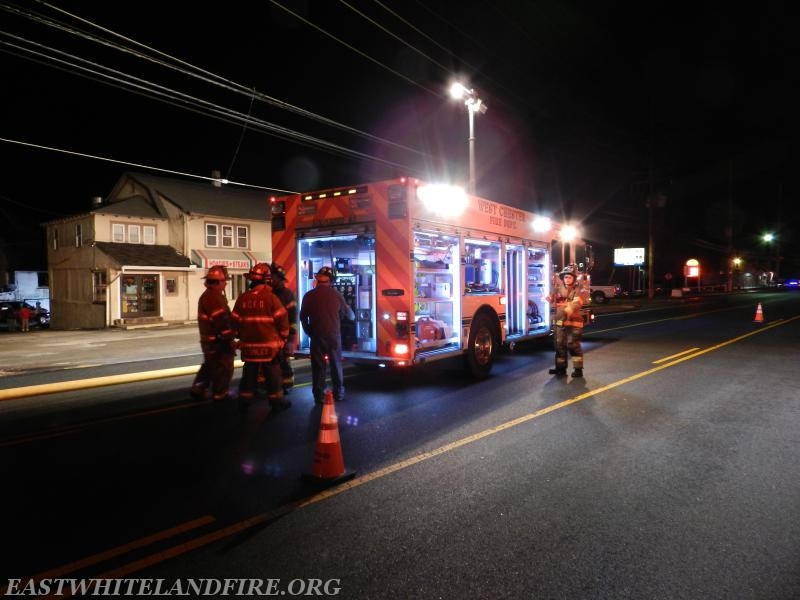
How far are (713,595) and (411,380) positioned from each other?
6.23 meters

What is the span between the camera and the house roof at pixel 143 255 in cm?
2317

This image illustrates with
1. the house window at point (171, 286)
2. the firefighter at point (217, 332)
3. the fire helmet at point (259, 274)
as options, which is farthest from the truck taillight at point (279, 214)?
the house window at point (171, 286)

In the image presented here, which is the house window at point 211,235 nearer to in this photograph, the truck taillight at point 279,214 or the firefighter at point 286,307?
the truck taillight at point 279,214

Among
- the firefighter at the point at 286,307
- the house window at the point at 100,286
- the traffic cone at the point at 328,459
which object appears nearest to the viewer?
the traffic cone at the point at 328,459

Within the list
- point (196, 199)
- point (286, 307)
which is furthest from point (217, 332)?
point (196, 199)

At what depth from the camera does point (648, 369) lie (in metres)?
9.58

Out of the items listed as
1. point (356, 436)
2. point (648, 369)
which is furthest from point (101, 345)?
point (648, 369)

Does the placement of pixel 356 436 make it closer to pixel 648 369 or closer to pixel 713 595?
pixel 713 595

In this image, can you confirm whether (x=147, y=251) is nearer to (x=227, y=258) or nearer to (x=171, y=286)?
(x=171, y=286)

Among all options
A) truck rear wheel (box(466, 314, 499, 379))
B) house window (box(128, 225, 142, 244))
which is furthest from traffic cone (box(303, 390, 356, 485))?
house window (box(128, 225, 142, 244))

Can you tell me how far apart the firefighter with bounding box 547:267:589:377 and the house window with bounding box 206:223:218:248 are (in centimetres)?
2121

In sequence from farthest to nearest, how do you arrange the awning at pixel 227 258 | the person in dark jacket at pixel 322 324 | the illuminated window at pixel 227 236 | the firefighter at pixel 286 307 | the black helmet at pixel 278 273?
the illuminated window at pixel 227 236 < the awning at pixel 227 258 < the black helmet at pixel 278 273 < the firefighter at pixel 286 307 < the person in dark jacket at pixel 322 324

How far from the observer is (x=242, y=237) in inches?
1089

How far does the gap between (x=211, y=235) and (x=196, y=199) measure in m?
Answer: 2.04
